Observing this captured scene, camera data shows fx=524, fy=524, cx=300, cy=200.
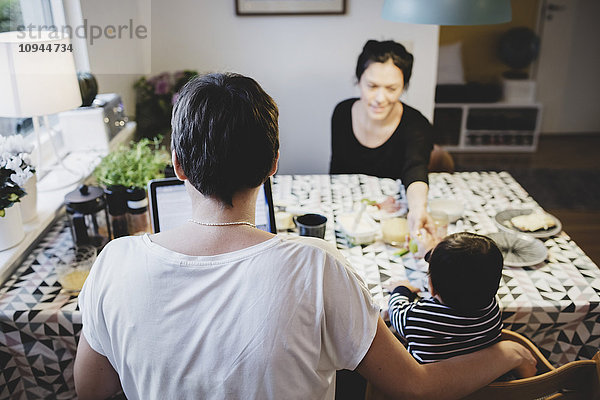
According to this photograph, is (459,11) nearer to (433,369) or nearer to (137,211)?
(433,369)

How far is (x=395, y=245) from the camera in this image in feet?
5.55

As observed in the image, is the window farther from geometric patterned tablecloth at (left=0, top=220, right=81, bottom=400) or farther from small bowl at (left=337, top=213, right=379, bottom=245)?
small bowl at (left=337, top=213, right=379, bottom=245)

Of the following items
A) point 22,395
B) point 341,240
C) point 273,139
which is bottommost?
point 22,395

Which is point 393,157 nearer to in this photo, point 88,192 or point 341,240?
point 341,240

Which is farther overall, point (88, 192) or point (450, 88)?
point (450, 88)

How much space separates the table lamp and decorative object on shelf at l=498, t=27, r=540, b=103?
425cm

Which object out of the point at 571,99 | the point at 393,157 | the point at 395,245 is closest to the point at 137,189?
the point at 395,245

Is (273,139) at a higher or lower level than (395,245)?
higher

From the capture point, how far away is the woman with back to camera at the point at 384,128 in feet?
6.95

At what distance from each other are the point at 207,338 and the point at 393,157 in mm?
1652

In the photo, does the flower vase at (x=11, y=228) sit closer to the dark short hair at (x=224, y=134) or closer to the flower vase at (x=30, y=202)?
the flower vase at (x=30, y=202)

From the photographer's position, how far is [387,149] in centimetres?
229

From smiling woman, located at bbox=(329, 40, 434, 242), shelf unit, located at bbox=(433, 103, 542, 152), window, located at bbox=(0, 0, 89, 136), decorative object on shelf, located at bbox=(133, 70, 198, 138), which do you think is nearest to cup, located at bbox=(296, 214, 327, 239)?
smiling woman, located at bbox=(329, 40, 434, 242)

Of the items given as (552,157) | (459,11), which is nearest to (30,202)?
(459,11)
